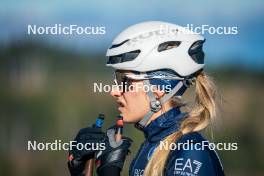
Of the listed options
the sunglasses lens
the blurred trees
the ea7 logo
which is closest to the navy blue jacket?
the ea7 logo

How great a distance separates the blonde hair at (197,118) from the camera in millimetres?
3223

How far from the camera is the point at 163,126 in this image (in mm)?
3396

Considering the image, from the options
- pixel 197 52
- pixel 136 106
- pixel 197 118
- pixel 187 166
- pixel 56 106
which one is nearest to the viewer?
pixel 187 166

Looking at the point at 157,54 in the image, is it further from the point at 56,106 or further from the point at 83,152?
the point at 56,106

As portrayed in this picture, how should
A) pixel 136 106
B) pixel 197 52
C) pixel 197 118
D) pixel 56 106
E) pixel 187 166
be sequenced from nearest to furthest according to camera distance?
1. pixel 187 166
2. pixel 197 118
3. pixel 136 106
4. pixel 197 52
5. pixel 56 106

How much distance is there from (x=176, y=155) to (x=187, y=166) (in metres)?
0.09

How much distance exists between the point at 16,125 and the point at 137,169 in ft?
11.7

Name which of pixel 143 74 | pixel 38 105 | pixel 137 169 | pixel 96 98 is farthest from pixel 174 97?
pixel 38 105

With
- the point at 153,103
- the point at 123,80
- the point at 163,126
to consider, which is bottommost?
the point at 163,126

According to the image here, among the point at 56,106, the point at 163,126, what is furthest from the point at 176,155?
the point at 56,106

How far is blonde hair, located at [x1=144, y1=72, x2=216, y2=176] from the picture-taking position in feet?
10.6

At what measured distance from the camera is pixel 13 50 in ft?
22.0

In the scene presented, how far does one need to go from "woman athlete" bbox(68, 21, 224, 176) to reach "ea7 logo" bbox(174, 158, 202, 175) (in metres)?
0.19

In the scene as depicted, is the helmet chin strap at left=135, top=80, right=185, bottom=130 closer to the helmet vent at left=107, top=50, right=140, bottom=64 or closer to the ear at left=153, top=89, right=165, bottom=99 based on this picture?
the ear at left=153, top=89, right=165, bottom=99
